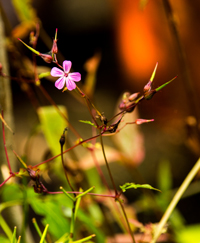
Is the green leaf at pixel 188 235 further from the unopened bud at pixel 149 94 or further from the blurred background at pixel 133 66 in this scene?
the unopened bud at pixel 149 94

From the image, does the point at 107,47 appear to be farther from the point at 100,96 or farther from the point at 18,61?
the point at 18,61

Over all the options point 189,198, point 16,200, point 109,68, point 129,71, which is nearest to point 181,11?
point 129,71

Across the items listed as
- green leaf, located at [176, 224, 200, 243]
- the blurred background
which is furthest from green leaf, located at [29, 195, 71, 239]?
green leaf, located at [176, 224, 200, 243]

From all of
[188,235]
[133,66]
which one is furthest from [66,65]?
[133,66]

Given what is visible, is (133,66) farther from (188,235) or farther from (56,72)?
(56,72)

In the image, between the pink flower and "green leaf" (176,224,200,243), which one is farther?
"green leaf" (176,224,200,243)

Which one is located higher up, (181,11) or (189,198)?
(181,11)

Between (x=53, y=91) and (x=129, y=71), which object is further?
(x=53, y=91)

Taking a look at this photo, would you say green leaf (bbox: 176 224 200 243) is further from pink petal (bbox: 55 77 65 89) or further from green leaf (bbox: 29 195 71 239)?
pink petal (bbox: 55 77 65 89)
